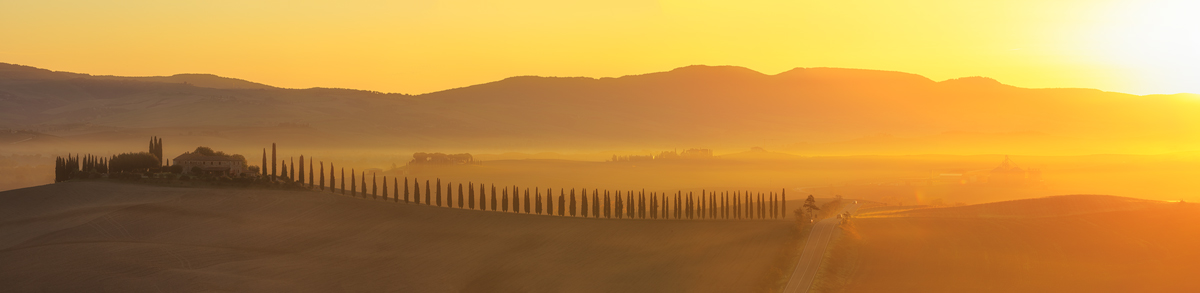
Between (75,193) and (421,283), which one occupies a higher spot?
(75,193)

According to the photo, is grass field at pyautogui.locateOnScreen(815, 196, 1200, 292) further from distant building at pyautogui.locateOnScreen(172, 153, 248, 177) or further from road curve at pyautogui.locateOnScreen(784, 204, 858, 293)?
distant building at pyautogui.locateOnScreen(172, 153, 248, 177)

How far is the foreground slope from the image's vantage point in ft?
311

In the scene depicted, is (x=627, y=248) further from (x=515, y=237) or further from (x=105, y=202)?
(x=105, y=202)

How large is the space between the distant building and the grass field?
99.3m

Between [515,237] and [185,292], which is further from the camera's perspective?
[515,237]

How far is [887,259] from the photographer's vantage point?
331 feet

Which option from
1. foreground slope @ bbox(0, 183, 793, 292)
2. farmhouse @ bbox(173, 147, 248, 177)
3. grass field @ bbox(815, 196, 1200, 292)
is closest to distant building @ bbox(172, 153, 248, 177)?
farmhouse @ bbox(173, 147, 248, 177)

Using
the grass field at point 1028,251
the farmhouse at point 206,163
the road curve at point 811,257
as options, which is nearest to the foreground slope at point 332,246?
the road curve at point 811,257

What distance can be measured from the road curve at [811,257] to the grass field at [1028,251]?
1.62m

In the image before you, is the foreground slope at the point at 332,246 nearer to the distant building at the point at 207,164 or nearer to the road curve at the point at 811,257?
the road curve at the point at 811,257

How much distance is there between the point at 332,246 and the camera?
11269 cm

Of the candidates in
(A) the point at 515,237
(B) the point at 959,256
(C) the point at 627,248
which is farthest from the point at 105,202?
(B) the point at 959,256

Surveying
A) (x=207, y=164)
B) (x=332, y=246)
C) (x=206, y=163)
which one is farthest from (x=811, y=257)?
(x=206, y=163)

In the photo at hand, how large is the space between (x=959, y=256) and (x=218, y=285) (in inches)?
3086
